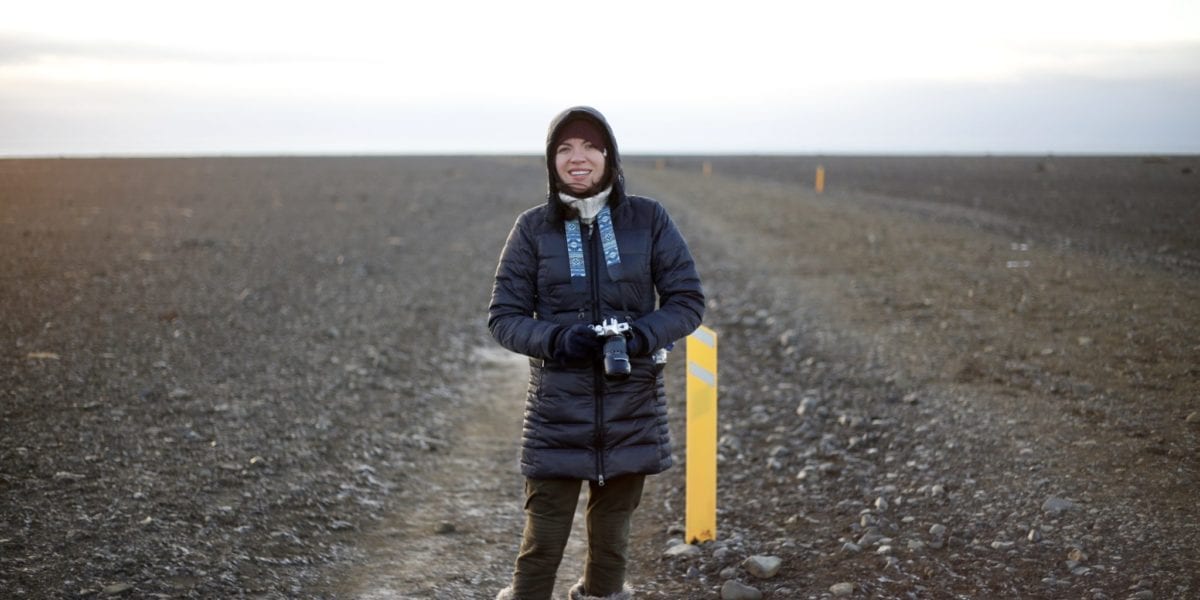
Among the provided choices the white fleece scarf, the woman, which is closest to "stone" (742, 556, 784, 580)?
the woman

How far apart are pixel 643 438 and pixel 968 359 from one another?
562 centimetres

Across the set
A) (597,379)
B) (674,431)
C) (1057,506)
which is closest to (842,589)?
(1057,506)

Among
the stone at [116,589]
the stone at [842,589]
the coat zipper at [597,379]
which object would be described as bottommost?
the stone at [842,589]

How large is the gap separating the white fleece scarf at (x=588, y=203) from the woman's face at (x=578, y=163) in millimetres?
40

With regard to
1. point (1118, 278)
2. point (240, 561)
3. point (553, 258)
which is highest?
point (553, 258)

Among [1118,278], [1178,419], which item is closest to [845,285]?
[1118,278]

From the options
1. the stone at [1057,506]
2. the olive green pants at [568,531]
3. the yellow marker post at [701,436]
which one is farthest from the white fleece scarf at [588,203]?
the stone at [1057,506]

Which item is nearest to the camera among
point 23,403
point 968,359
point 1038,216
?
point 23,403

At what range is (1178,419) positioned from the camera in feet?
20.8

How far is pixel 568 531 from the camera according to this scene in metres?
3.81

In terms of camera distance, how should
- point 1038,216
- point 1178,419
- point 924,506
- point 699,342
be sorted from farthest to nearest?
point 1038,216, point 1178,419, point 924,506, point 699,342

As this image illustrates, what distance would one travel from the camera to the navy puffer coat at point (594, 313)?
12.2 feet

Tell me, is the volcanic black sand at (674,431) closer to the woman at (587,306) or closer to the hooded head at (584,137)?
the woman at (587,306)

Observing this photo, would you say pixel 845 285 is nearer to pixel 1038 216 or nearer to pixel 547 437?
pixel 547 437
